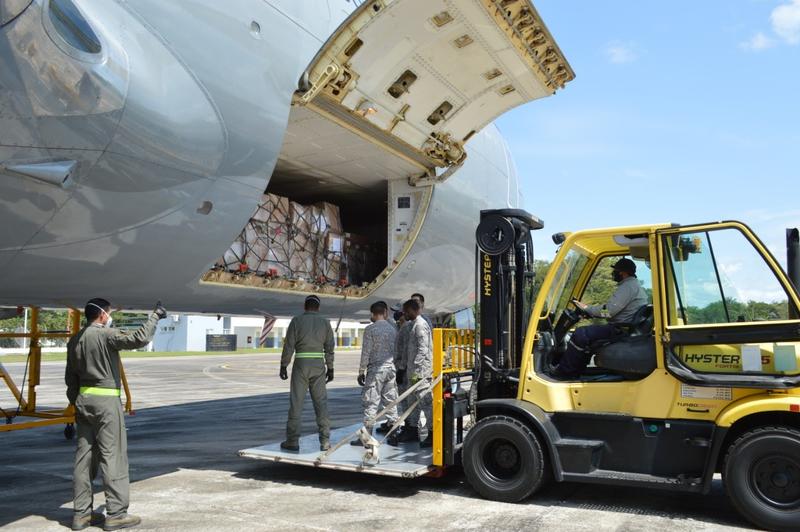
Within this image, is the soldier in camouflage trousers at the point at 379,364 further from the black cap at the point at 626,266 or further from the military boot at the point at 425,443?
the black cap at the point at 626,266

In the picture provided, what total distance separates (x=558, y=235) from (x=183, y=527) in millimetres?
4181

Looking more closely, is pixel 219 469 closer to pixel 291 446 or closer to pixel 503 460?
pixel 291 446

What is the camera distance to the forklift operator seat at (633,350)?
5711 millimetres

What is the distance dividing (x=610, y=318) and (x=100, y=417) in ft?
14.3

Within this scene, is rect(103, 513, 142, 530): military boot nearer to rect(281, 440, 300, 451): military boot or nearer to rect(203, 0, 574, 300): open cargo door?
rect(281, 440, 300, 451): military boot

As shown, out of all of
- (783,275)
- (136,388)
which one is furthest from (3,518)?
(136,388)

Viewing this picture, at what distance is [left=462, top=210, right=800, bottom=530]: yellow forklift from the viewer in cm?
509

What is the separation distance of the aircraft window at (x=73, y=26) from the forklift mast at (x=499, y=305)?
12.4 ft

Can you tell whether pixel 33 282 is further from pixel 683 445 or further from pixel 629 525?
pixel 683 445

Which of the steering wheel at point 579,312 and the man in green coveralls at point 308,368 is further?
the man in green coveralls at point 308,368

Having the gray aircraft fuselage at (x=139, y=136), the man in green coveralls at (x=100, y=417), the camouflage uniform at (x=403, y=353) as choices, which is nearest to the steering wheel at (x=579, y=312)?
the camouflage uniform at (x=403, y=353)

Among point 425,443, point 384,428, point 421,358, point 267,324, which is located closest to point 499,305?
point 421,358

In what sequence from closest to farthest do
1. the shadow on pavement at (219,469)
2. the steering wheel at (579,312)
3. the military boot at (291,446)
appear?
1. the shadow on pavement at (219,469)
2. the steering wheel at (579,312)
3. the military boot at (291,446)

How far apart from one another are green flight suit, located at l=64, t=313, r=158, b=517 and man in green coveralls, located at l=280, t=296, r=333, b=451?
2037 mm
